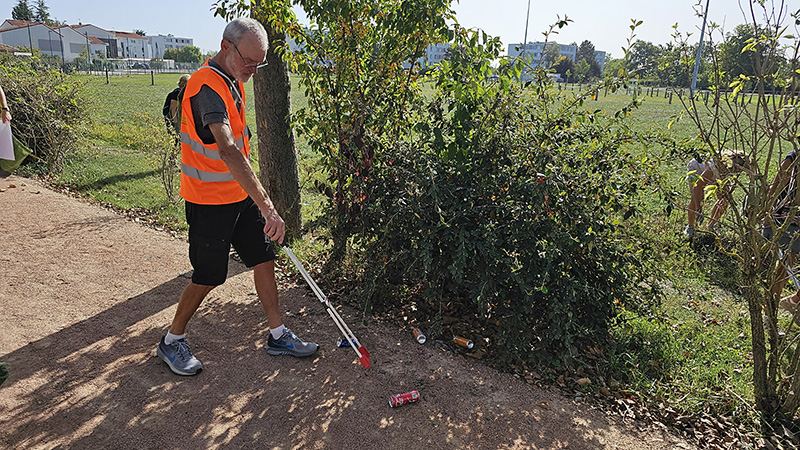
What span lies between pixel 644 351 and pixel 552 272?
3.54ft

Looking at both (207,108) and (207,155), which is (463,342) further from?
(207,108)

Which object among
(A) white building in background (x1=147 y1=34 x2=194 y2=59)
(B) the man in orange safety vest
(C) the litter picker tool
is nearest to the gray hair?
(B) the man in orange safety vest

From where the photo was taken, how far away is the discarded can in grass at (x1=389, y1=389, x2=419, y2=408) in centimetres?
337

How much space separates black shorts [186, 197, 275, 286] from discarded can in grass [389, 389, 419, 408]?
1346mm

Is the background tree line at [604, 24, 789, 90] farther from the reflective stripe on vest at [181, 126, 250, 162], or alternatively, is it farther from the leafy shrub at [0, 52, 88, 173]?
the leafy shrub at [0, 52, 88, 173]

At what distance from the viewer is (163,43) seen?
170250 mm

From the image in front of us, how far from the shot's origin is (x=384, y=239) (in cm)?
427

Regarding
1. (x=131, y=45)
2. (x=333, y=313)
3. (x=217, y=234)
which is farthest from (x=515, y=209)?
(x=131, y=45)

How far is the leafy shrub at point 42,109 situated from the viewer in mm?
8328

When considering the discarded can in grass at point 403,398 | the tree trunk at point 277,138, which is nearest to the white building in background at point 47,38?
the tree trunk at point 277,138

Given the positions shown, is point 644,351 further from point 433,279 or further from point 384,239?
point 384,239

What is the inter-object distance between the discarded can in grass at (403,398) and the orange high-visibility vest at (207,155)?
1605mm

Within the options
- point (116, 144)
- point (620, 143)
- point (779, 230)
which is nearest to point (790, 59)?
point (779, 230)

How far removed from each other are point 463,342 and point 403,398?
828mm
